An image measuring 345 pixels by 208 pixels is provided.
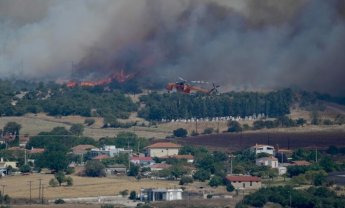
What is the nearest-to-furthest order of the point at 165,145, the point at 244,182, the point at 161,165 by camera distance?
the point at 244,182 < the point at 161,165 < the point at 165,145

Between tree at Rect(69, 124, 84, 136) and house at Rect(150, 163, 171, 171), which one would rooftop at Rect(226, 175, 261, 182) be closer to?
house at Rect(150, 163, 171, 171)

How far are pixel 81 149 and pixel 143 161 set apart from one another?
4750 millimetres

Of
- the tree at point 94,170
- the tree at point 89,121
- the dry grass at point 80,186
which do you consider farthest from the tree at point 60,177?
the tree at point 89,121

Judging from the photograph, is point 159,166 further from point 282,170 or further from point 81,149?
point 81,149

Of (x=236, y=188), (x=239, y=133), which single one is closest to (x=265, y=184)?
(x=236, y=188)

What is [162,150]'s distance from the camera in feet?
307

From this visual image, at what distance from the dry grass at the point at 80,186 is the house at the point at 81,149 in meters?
9.38

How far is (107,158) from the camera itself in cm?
9125

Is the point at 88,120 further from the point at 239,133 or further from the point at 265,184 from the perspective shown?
the point at 265,184

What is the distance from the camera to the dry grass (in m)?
78.3

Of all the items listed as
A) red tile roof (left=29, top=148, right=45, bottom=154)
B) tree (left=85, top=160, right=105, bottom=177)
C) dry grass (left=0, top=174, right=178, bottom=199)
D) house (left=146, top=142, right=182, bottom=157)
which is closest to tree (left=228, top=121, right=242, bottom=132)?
house (left=146, top=142, right=182, bottom=157)

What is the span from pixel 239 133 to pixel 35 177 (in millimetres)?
16771

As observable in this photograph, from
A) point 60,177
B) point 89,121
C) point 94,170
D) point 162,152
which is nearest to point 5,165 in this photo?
point 94,170

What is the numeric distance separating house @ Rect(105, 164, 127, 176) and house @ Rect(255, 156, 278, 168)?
20.0 feet
